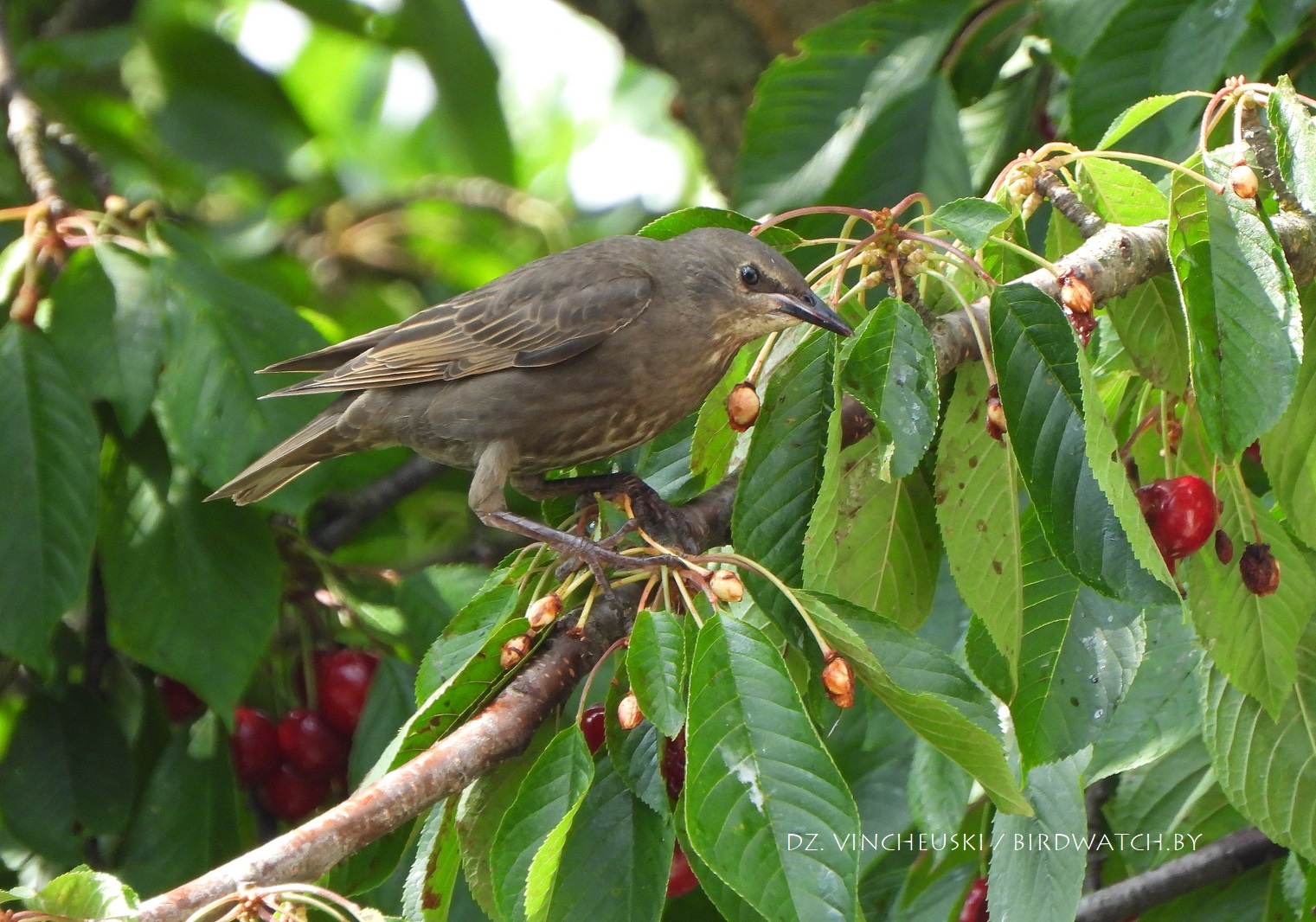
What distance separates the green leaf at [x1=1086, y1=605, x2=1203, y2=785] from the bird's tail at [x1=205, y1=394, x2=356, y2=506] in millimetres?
2269

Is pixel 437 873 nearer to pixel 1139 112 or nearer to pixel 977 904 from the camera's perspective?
pixel 977 904

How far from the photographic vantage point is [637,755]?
237cm

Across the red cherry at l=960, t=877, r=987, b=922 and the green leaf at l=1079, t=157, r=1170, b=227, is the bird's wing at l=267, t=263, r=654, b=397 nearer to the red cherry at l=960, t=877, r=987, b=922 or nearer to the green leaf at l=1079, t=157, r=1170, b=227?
the green leaf at l=1079, t=157, r=1170, b=227

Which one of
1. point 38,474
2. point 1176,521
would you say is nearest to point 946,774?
point 1176,521

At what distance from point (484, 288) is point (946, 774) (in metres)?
2.12

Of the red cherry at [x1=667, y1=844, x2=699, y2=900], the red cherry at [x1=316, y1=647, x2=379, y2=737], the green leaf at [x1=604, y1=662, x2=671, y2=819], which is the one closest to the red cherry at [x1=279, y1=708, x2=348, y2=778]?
the red cherry at [x1=316, y1=647, x2=379, y2=737]

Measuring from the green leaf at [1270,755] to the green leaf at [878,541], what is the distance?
605mm

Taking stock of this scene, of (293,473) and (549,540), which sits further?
(293,473)

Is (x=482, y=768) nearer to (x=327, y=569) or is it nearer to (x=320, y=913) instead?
(x=320, y=913)

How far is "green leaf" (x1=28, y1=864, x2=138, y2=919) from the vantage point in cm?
184

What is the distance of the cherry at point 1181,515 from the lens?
2.57 metres

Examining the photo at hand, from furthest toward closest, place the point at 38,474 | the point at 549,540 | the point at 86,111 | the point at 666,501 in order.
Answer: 1. the point at 86,111
2. the point at 38,474
3. the point at 666,501
4. the point at 549,540

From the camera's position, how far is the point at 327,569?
4121mm

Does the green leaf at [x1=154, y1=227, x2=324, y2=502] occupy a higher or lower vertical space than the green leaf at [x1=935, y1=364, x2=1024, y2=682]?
lower
